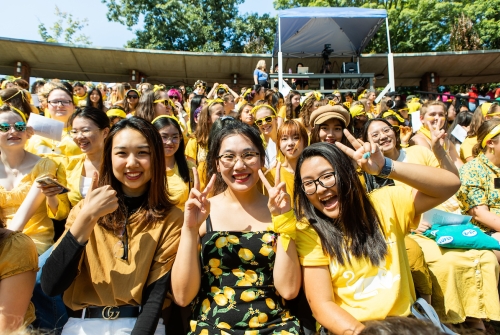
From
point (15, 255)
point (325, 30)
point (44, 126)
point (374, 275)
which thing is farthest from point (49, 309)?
point (325, 30)

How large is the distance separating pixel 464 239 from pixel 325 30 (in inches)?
480

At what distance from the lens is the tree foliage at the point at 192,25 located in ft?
86.9

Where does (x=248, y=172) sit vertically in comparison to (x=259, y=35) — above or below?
below

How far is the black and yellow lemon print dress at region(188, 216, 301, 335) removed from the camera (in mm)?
2072

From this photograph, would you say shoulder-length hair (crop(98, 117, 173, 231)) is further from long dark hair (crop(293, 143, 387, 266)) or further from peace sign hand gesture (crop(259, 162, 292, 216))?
long dark hair (crop(293, 143, 387, 266))

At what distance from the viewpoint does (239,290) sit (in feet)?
6.99

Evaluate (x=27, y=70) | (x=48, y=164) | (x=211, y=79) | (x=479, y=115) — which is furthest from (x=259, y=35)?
(x=48, y=164)

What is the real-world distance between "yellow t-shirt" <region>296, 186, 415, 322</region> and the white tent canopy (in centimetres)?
1060

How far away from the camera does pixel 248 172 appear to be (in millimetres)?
2391

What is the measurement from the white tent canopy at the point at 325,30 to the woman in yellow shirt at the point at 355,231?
1046 centimetres

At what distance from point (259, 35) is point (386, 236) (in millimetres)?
26920

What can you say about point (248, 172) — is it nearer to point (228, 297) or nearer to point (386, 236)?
point (228, 297)

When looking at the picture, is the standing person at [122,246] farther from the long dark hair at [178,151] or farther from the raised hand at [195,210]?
the long dark hair at [178,151]

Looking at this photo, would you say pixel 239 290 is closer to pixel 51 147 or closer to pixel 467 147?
pixel 51 147
